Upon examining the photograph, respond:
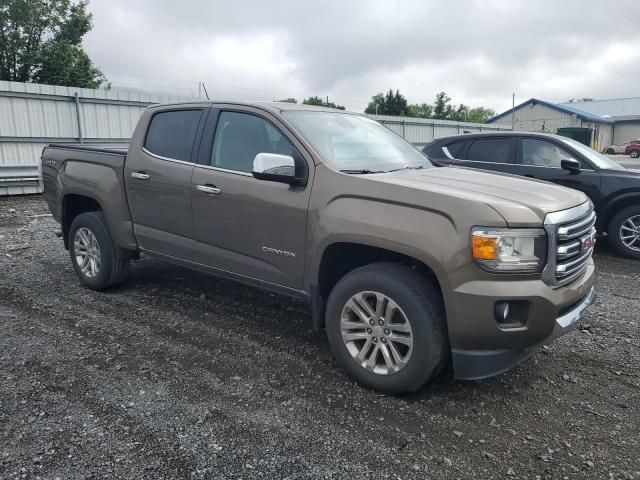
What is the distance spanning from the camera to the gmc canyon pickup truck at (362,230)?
292cm

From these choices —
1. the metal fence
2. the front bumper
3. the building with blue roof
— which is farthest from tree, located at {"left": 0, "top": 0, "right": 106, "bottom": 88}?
the building with blue roof

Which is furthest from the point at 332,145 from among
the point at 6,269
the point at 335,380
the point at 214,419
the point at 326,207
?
the point at 6,269

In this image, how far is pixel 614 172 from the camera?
726 centimetres

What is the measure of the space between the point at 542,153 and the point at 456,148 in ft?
4.30

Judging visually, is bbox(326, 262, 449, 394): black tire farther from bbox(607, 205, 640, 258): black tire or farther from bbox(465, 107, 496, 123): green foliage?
bbox(465, 107, 496, 123): green foliage

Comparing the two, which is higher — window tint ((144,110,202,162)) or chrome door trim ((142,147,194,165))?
window tint ((144,110,202,162))

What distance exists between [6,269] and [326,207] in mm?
4750

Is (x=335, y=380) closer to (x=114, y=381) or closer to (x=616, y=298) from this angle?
(x=114, y=381)

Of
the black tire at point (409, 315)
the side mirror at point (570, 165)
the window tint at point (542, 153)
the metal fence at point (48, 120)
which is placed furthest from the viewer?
the metal fence at point (48, 120)

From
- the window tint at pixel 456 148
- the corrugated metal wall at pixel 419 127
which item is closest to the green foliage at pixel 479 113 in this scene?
the corrugated metal wall at pixel 419 127

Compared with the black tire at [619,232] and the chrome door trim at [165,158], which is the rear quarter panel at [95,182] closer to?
the chrome door trim at [165,158]

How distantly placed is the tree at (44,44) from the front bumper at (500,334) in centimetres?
2839

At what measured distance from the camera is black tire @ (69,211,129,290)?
515 centimetres

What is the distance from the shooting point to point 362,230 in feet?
10.7
